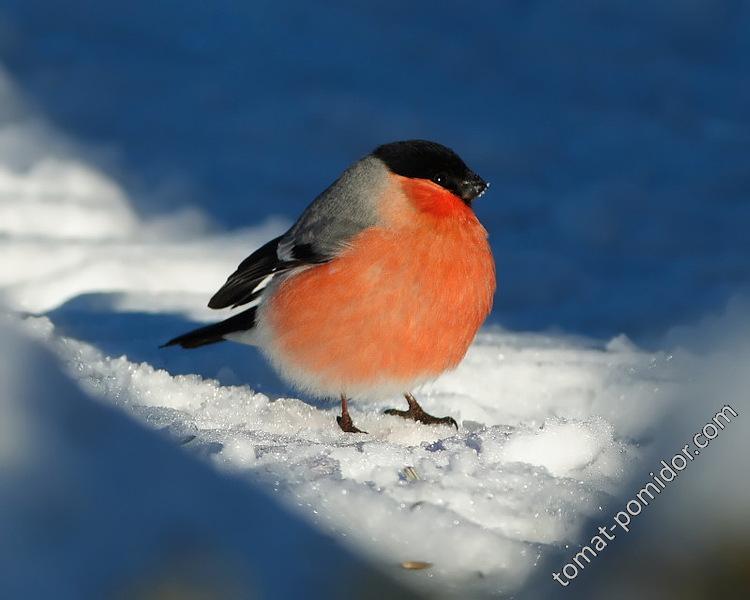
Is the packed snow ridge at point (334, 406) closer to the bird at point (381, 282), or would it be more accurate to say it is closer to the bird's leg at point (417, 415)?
the bird's leg at point (417, 415)

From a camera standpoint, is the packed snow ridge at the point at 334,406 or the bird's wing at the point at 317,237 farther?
the bird's wing at the point at 317,237

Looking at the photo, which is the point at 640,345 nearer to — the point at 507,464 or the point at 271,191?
the point at 507,464

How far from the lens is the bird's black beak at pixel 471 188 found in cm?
369

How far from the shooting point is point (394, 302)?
11.3 ft

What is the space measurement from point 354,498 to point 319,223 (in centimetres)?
129

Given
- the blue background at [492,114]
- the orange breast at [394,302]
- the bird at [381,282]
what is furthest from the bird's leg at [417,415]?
the blue background at [492,114]

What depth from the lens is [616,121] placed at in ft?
23.2

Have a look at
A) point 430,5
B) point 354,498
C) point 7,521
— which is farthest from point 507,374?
point 430,5

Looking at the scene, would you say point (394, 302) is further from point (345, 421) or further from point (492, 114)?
point (492, 114)

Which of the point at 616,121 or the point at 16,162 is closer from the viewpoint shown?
the point at 16,162

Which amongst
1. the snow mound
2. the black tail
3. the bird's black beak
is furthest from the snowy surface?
the bird's black beak

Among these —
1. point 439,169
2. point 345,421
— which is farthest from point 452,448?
point 439,169

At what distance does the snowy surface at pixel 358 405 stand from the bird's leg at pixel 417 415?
0.20 feet

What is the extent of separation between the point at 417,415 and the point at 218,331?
769 millimetres
